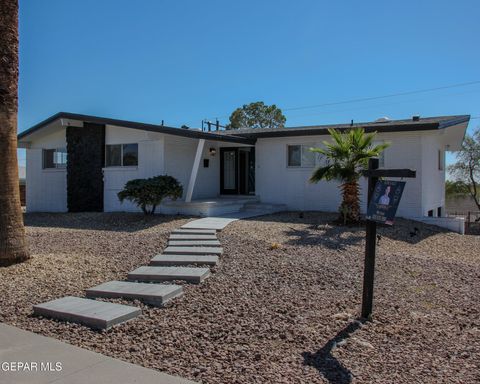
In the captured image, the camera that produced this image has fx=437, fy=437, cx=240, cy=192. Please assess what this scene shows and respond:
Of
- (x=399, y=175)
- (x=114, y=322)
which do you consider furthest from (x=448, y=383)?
(x=114, y=322)

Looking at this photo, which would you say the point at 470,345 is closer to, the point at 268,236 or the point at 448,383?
the point at 448,383

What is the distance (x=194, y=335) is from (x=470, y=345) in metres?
2.62

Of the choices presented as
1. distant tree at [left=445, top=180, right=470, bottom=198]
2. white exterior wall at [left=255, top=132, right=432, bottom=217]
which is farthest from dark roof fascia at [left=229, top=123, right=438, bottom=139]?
distant tree at [left=445, top=180, right=470, bottom=198]

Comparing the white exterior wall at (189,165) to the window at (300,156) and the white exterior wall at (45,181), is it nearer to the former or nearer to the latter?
the window at (300,156)

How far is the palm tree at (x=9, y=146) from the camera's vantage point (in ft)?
21.8

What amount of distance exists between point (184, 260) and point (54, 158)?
13254mm

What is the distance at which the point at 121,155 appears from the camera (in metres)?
16.2

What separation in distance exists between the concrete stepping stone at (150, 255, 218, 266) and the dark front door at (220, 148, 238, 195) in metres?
10.5

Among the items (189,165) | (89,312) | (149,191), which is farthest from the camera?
(189,165)

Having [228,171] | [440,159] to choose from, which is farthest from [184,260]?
[440,159]

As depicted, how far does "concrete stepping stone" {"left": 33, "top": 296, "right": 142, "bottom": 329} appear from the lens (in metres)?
4.47

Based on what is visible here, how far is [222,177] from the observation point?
58.9 feet

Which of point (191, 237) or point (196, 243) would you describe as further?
point (191, 237)

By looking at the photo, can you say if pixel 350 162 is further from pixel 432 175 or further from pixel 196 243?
pixel 432 175
